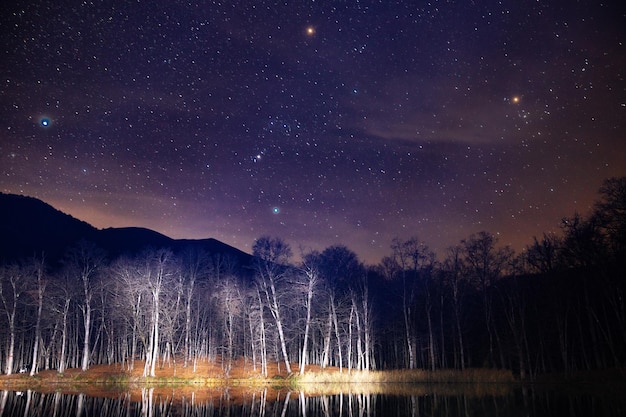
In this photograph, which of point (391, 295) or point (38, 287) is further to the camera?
point (391, 295)

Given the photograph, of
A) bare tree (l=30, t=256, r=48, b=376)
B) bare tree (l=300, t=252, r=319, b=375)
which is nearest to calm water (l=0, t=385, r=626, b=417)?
bare tree (l=300, t=252, r=319, b=375)

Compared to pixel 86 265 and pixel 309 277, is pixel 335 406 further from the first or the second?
pixel 86 265

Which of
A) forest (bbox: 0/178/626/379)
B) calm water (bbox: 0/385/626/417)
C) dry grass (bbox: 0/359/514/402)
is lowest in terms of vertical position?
dry grass (bbox: 0/359/514/402)

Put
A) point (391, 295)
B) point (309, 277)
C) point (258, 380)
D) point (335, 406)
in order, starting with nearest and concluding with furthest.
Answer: point (335, 406) → point (258, 380) → point (309, 277) → point (391, 295)

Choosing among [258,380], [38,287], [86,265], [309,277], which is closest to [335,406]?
[258,380]

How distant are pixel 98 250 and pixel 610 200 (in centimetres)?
5026

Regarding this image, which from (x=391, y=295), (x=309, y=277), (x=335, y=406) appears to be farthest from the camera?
(x=391, y=295)

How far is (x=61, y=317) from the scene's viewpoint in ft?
168

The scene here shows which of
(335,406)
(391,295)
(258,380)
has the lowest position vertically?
(258,380)

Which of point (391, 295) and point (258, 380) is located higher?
point (391, 295)

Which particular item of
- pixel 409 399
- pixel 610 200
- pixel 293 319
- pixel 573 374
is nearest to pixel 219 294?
pixel 293 319

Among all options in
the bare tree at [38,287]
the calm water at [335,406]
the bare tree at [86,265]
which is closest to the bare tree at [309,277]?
the calm water at [335,406]

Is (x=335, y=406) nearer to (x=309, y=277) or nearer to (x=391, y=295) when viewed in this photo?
(x=309, y=277)

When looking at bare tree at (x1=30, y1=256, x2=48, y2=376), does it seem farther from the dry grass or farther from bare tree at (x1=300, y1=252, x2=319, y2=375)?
bare tree at (x1=300, y1=252, x2=319, y2=375)
